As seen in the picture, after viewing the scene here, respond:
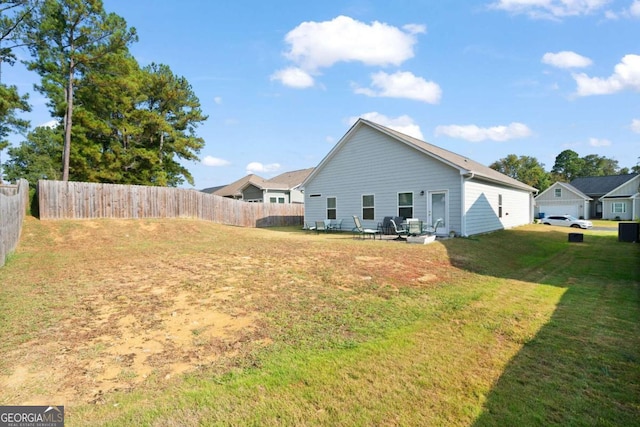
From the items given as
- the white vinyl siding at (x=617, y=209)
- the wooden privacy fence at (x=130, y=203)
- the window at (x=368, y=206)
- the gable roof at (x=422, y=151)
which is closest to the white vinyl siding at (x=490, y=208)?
the gable roof at (x=422, y=151)

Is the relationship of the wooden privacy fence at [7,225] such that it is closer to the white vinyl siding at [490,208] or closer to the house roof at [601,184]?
the white vinyl siding at [490,208]

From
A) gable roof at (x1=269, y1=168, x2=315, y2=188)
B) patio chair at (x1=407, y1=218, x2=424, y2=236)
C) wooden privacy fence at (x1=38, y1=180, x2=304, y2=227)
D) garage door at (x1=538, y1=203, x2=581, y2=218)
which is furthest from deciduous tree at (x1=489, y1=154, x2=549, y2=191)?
wooden privacy fence at (x1=38, y1=180, x2=304, y2=227)

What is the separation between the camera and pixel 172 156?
28.8m

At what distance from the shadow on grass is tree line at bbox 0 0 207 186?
77.9 ft

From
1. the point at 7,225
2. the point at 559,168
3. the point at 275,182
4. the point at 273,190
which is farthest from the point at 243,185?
the point at 559,168

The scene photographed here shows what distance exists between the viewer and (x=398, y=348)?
3.97 m

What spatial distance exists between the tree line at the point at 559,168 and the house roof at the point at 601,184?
9389 millimetres

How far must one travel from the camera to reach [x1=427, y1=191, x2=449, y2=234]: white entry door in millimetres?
14805

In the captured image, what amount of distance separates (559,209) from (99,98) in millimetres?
47811

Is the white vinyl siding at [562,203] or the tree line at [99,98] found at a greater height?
the tree line at [99,98]

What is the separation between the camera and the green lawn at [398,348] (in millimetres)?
2770

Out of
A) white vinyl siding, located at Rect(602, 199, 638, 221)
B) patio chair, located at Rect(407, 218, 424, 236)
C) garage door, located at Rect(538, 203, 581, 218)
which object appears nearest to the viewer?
patio chair, located at Rect(407, 218, 424, 236)

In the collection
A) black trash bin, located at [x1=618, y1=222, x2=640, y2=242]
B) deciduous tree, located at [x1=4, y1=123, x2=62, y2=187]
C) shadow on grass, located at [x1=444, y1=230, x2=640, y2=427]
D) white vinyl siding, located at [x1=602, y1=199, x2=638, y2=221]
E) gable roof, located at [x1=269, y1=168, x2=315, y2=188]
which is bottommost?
shadow on grass, located at [x1=444, y1=230, x2=640, y2=427]

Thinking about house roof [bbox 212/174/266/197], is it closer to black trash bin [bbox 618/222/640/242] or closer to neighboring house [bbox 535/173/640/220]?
black trash bin [bbox 618/222/640/242]
